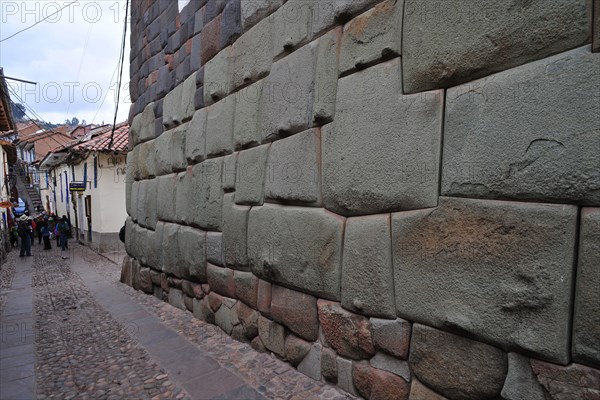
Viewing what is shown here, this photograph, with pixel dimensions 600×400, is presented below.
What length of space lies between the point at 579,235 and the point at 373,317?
108cm

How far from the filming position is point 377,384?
6.78ft

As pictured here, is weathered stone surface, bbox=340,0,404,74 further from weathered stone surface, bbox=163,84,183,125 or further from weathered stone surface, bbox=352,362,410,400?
weathered stone surface, bbox=163,84,183,125

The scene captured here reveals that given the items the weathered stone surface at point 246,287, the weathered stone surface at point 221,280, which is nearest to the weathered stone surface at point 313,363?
the weathered stone surface at point 246,287

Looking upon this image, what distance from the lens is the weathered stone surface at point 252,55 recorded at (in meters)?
3.00

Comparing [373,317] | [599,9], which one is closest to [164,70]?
[373,317]

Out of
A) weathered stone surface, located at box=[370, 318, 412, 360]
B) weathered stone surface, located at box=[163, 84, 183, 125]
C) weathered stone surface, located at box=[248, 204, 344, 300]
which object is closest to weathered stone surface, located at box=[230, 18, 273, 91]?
weathered stone surface, located at box=[248, 204, 344, 300]

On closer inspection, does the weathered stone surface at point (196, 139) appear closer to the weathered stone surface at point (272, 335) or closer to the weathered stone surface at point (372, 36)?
the weathered stone surface at point (272, 335)

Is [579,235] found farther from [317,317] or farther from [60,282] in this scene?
[60,282]

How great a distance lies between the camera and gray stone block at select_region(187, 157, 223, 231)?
3.62m

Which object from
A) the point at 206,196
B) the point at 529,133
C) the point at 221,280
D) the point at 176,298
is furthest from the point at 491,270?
the point at 176,298

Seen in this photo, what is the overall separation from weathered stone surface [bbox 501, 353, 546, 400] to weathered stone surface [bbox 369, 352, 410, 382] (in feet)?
1.67

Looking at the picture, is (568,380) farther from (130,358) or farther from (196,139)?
(196,139)

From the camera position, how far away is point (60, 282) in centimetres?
771

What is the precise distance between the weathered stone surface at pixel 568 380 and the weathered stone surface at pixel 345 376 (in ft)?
3.52
